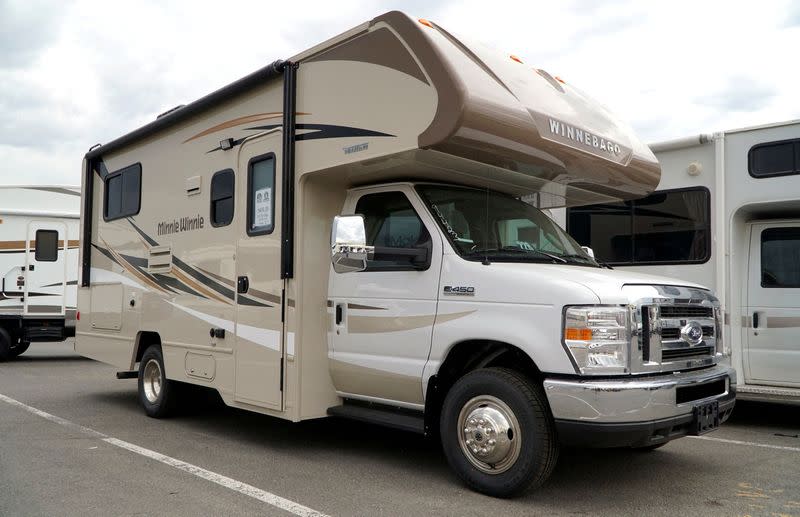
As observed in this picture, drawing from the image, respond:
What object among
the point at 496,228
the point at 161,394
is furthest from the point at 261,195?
the point at 161,394

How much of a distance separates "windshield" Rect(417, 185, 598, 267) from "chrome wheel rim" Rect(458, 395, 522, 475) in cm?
106

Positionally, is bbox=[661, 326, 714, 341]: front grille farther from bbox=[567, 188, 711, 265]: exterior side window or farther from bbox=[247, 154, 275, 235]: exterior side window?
bbox=[567, 188, 711, 265]: exterior side window

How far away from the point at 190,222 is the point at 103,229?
233 cm

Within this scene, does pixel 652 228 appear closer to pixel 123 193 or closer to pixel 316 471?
pixel 316 471

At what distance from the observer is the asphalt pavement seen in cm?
480

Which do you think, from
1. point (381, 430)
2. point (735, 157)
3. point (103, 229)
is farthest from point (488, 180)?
point (103, 229)

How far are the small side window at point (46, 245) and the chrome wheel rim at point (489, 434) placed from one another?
1234cm

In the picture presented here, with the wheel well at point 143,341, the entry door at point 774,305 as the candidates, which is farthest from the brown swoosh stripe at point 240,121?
the entry door at point 774,305

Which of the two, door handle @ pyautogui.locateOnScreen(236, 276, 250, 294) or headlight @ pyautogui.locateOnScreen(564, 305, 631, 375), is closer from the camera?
headlight @ pyautogui.locateOnScreen(564, 305, 631, 375)

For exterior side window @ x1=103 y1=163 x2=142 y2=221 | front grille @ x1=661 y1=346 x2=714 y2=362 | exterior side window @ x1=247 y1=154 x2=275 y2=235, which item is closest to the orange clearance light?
front grille @ x1=661 y1=346 x2=714 y2=362

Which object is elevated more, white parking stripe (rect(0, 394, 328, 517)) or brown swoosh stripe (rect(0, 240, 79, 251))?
brown swoosh stripe (rect(0, 240, 79, 251))

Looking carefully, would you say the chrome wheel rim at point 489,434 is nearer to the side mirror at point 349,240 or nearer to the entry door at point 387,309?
the entry door at point 387,309

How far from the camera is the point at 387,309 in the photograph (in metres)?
5.66

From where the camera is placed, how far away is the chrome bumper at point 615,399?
4.46m
